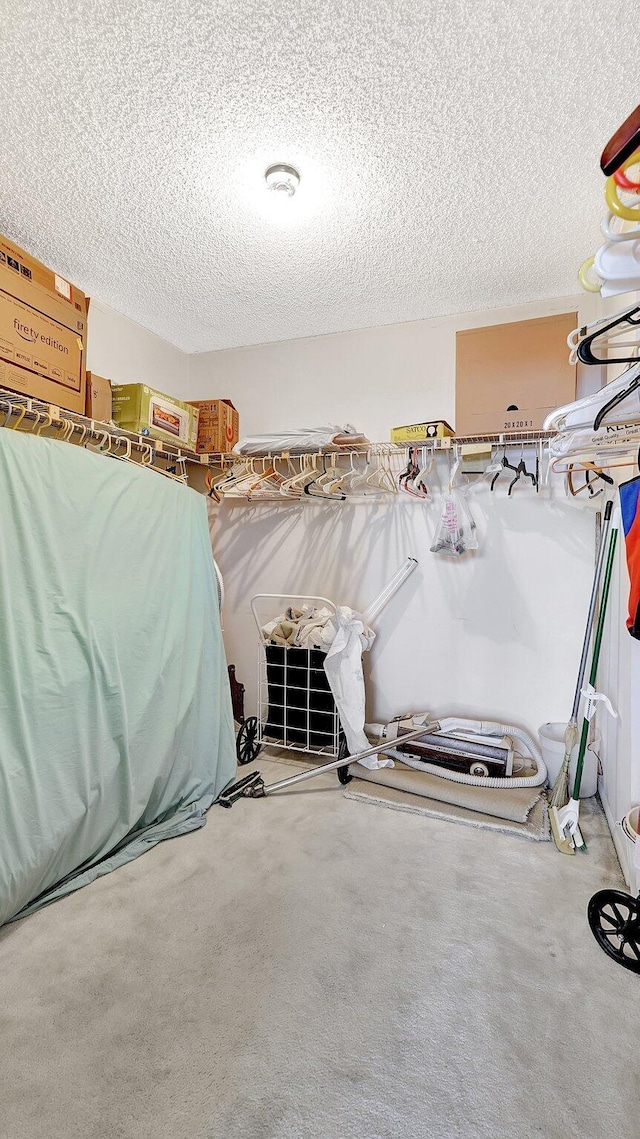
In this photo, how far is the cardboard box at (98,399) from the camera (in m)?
2.41

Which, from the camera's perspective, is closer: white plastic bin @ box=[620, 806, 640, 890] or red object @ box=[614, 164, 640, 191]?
red object @ box=[614, 164, 640, 191]

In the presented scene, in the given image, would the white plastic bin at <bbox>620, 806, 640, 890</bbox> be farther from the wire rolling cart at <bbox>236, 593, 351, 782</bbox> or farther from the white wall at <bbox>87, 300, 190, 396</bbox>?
the white wall at <bbox>87, 300, 190, 396</bbox>

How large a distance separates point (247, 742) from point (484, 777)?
1.35 m

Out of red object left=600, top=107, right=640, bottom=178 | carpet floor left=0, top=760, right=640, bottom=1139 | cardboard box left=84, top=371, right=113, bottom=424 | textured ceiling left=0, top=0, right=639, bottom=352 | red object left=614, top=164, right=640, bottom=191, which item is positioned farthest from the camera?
cardboard box left=84, top=371, right=113, bottom=424

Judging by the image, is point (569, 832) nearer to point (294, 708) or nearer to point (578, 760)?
point (578, 760)

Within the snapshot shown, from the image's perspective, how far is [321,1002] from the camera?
1.38 metres

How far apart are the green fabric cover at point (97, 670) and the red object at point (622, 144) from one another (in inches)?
69.0

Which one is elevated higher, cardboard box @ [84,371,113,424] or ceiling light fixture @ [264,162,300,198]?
ceiling light fixture @ [264,162,300,198]

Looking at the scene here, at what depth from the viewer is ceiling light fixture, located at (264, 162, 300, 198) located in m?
1.84

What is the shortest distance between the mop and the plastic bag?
656 mm

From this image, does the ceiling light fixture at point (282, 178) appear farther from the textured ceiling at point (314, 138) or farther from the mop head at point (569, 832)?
the mop head at point (569, 832)

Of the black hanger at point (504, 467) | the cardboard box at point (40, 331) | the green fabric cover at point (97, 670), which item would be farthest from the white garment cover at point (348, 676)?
the cardboard box at point (40, 331)

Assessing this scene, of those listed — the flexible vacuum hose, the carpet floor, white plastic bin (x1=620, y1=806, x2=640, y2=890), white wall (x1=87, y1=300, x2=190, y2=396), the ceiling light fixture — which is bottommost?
the carpet floor

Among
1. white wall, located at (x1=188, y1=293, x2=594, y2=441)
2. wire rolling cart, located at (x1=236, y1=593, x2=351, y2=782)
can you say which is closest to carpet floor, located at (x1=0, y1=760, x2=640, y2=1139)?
wire rolling cart, located at (x1=236, y1=593, x2=351, y2=782)
